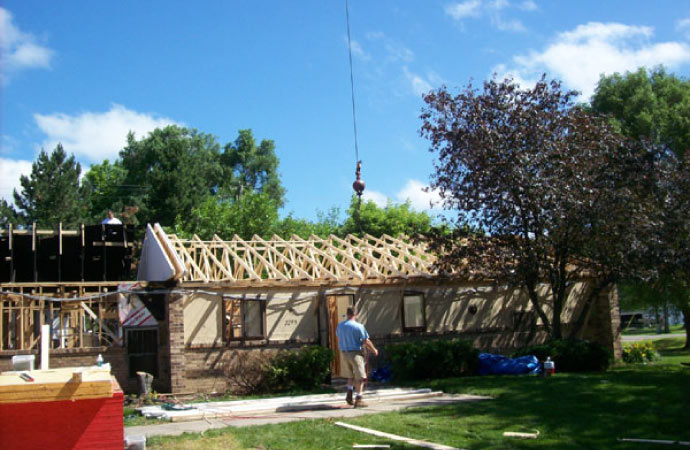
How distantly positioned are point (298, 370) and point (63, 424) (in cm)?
1019

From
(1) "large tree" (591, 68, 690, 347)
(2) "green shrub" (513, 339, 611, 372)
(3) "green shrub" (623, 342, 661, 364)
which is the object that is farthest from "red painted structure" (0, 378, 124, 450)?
(3) "green shrub" (623, 342, 661, 364)

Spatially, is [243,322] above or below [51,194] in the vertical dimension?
below

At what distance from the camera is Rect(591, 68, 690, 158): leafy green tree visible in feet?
92.7

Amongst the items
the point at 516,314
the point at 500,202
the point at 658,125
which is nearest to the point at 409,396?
the point at 500,202

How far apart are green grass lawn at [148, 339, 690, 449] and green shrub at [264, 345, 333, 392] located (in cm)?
468

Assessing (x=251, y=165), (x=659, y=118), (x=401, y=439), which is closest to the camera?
(x=401, y=439)

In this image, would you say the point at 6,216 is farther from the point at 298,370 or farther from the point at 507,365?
the point at 507,365

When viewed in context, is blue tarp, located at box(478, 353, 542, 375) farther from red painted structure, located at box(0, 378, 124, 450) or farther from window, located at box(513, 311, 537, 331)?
red painted structure, located at box(0, 378, 124, 450)

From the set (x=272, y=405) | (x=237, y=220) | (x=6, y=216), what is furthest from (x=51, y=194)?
(x=272, y=405)

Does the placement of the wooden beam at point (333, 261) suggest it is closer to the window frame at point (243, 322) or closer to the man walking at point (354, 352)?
the window frame at point (243, 322)

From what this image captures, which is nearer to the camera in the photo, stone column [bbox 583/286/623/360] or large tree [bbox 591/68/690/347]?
stone column [bbox 583/286/623/360]

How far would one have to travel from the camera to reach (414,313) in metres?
18.3

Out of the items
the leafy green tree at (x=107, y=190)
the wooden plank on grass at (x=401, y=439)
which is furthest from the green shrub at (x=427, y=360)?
the leafy green tree at (x=107, y=190)

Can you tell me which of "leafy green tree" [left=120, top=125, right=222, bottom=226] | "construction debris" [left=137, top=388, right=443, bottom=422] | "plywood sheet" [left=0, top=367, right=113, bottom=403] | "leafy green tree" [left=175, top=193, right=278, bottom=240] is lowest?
"construction debris" [left=137, top=388, right=443, bottom=422]
